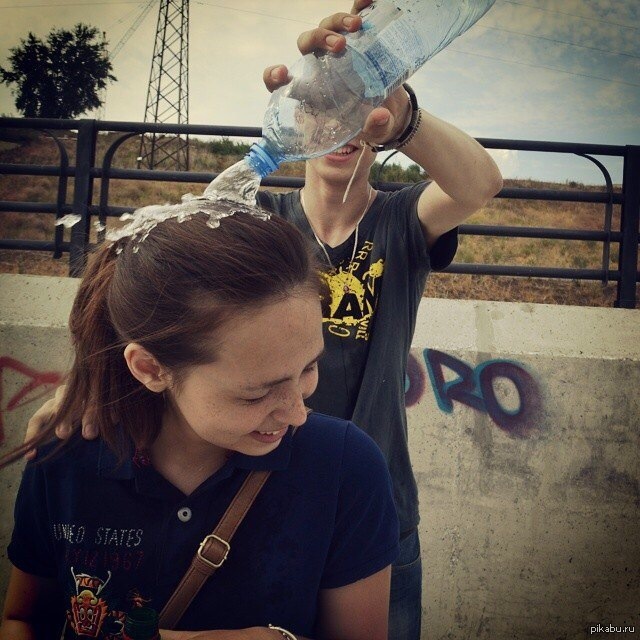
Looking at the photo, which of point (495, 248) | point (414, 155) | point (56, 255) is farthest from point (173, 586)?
point (495, 248)

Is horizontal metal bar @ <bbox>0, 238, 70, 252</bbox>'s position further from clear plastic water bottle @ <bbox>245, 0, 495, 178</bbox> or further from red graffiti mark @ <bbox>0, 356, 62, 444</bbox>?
clear plastic water bottle @ <bbox>245, 0, 495, 178</bbox>

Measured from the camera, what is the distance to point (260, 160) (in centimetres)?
153

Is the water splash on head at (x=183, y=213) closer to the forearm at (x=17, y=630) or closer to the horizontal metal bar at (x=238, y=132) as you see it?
the forearm at (x=17, y=630)

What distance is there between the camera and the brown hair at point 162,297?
1.33 meters

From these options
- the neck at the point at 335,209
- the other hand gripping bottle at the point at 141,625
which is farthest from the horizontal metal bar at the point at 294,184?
the other hand gripping bottle at the point at 141,625

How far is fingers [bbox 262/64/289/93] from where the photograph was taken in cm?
151

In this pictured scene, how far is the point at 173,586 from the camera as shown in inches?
53.1

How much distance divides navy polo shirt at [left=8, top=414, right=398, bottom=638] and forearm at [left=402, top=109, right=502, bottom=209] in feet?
2.48

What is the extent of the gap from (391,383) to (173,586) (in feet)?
2.75

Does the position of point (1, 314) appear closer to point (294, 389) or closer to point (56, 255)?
point (56, 255)

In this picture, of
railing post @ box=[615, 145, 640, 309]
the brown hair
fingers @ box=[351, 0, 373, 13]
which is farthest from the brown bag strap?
railing post @ box=[615, 145, 640, 309]

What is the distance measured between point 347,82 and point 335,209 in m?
0.40

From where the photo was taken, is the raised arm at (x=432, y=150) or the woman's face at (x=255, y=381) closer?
the woman's face at (x=255, y=381)

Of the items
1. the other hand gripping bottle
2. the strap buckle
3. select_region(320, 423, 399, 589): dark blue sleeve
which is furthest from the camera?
select_region(320, 423, 399, 589): dark blue sleeve
